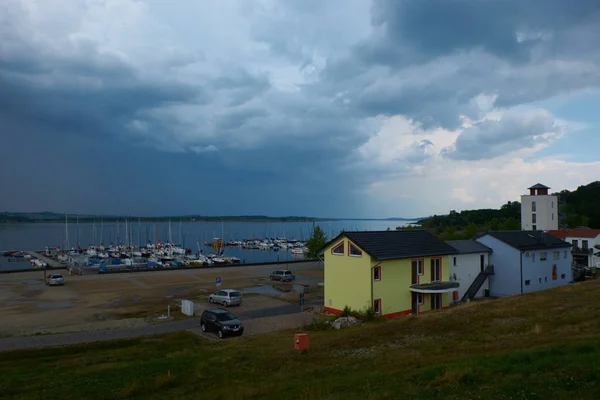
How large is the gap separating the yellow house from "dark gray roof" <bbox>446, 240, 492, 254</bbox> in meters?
4.44

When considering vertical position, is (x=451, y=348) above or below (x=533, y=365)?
below

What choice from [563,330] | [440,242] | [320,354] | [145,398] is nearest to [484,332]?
[563,330]

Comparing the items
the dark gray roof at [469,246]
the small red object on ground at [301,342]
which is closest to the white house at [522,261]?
the dark gray roof at [469,246]

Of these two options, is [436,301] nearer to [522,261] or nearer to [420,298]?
[420,298]

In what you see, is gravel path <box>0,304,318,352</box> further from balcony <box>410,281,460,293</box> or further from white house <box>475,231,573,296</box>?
white house <box>475,231,573,296</box>

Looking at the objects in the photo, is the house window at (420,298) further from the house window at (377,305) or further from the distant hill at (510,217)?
the distant hill at (510,217)

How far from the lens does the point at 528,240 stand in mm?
42656

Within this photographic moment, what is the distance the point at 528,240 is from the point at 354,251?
854 inches

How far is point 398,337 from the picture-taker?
64.2 ft

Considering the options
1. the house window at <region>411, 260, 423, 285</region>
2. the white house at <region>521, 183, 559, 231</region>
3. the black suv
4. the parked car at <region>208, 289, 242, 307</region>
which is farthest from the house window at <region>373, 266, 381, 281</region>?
the white house at <region>521, 183, 559, 231</region>

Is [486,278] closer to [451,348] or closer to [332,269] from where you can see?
[332,269]

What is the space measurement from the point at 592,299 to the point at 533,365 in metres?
18.3

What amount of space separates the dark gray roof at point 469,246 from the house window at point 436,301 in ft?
20.4

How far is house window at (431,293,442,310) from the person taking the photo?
1361 inches
